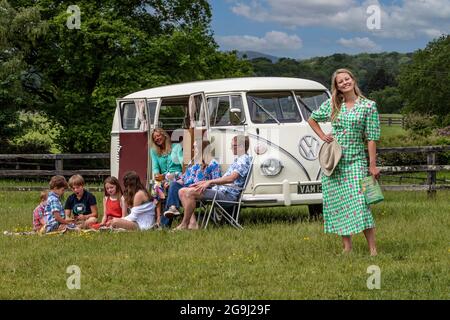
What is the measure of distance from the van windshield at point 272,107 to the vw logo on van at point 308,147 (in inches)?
16.5

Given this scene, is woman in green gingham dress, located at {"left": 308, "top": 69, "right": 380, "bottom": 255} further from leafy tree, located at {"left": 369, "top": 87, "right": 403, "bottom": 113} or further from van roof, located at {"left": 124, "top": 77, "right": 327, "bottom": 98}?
leafy tree, located at {"left": 369, "top": 87, "right": 403, "bottom": 113}

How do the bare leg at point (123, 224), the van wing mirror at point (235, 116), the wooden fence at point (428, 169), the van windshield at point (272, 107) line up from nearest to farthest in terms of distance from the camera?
the bare leg at point (123, 224)
the van wing mirror at point (235, 116)
the van windshield at point (272, 107)
the wooden fence at point (428, 169)

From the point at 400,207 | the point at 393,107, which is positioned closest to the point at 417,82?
the point at 393,107

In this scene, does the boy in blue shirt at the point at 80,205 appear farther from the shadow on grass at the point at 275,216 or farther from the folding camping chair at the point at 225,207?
the shadow on grass at the point at 275,216

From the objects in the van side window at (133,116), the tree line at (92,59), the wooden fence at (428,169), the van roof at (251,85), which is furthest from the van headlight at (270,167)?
the tree line at (92,59)

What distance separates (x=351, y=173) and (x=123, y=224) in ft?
14.0

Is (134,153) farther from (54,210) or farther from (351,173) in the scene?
(351,173)

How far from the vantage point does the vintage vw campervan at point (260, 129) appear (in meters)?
12.4

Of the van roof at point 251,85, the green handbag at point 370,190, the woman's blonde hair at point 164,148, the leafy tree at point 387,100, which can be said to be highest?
the leafy tree at point 387,100

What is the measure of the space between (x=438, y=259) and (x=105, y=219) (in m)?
5.79

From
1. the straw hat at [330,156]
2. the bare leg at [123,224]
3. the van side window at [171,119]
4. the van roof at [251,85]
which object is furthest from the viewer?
the van side window at [171,119]

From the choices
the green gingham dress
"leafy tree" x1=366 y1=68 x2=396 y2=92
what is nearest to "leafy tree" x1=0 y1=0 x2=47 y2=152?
the green gingham dress

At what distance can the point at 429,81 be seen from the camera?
74.1 meters
